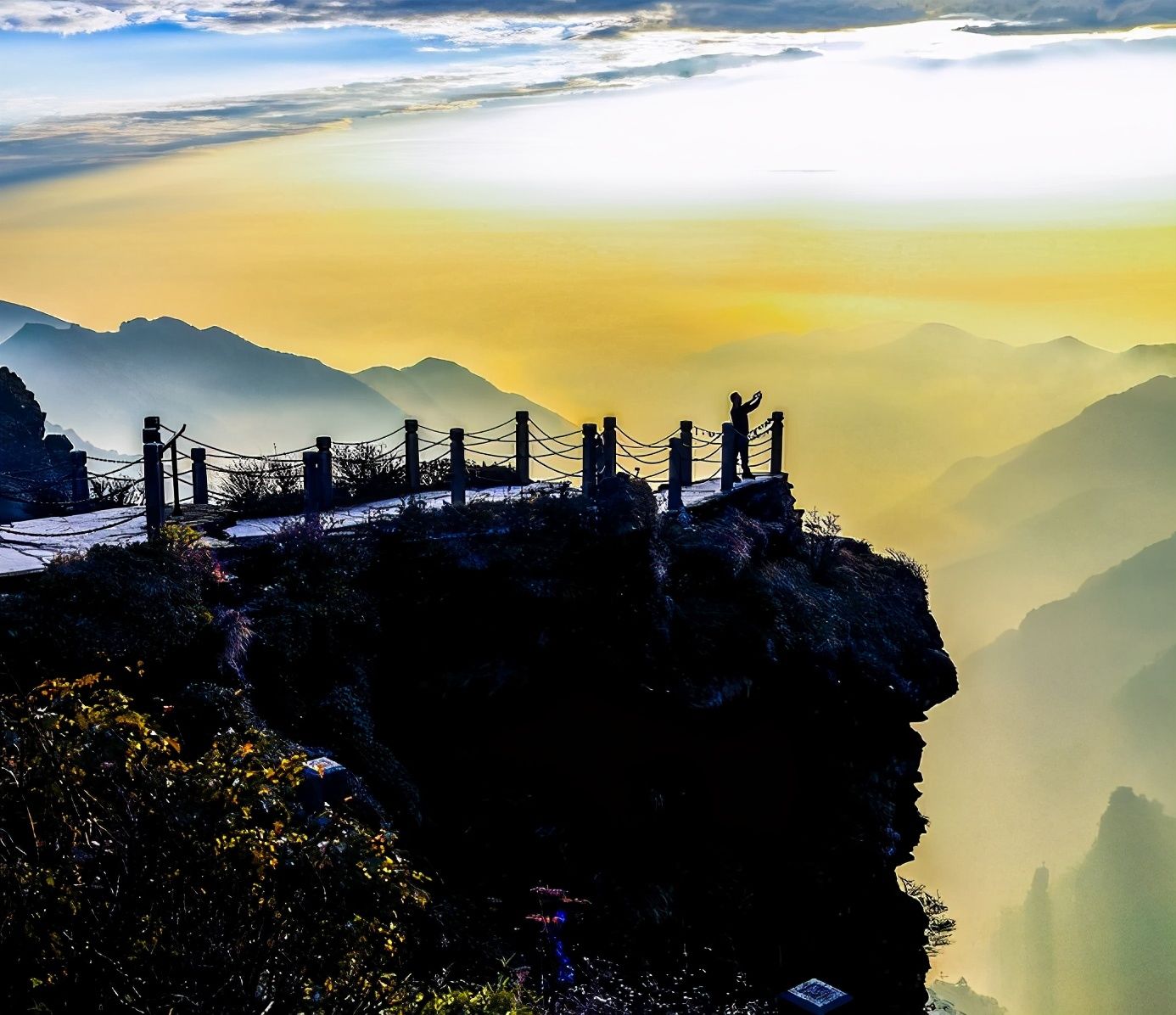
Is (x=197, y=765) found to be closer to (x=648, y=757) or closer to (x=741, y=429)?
(x=648, y=757)

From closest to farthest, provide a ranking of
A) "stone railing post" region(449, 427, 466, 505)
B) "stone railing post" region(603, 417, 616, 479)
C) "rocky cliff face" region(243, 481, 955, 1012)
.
Result: "rocky cliff face" region(243, 481, 955, 1012)
"stone railing post" region(449, 427, 466, 505)
"stone railing post" region(603, 417, 616, 479)

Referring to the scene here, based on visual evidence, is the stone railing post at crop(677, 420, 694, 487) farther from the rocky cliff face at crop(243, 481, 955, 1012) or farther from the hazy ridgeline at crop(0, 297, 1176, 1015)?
the hazy ridgeline at crop(0, 297, 1176, 1015)

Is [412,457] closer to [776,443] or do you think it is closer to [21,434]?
[776,443]

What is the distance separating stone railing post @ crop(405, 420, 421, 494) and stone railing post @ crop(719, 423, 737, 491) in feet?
18.8

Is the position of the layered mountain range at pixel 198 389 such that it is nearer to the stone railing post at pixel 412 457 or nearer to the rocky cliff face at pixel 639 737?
the stone railing post at pixel 412 457

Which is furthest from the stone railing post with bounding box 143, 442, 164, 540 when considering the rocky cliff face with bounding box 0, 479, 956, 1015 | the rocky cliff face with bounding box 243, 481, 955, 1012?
the rocky cliff face with bounding box 243, 481, 955, 1012

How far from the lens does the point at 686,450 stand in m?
21.0

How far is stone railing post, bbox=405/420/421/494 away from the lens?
20.8 m

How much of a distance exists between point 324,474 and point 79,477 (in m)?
4.55

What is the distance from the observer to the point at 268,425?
543ft

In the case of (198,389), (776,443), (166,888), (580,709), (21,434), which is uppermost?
(166,888)

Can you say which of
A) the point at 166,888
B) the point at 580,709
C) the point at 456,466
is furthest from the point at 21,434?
the point at 166,888

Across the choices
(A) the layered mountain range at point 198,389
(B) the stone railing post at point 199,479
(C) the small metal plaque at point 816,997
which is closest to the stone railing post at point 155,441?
(B) the stone railing post at point 199,479

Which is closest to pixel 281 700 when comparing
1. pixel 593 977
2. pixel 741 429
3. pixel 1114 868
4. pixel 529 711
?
pixel 529 711
